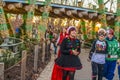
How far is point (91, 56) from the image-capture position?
9.82 m

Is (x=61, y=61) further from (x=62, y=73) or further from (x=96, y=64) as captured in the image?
(x=96, y=64)

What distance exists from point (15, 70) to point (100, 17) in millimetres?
14745

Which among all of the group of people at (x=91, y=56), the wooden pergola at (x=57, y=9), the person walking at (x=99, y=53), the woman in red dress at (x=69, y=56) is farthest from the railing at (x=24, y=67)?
the wooden pergola at (x=57, y=9)

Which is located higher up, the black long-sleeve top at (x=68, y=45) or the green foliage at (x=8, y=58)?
the black long-sleeve top at (x=68, y=45)

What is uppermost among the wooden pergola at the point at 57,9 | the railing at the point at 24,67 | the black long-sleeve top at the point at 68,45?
the wooden pergola at the point at 57,9

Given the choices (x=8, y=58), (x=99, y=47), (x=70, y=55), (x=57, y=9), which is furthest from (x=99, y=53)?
(x=57, y=9)

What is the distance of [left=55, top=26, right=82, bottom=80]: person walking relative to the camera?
8.68 metres

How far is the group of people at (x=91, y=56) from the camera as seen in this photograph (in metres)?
8.73

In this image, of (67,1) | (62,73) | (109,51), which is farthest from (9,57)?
(67,1)

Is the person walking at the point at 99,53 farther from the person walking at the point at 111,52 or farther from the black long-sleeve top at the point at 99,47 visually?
the person walking at the point at 111,52

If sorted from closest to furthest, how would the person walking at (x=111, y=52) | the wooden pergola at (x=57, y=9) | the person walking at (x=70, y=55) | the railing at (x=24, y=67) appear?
the person walking at (x=70, y=55) → the railing at (x=24, y=67) → the person walking at (x=111, y=52) → the wooden pergola at (x=57, y=9)

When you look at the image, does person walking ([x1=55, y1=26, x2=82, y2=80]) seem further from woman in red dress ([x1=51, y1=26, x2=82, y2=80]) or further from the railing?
the railing

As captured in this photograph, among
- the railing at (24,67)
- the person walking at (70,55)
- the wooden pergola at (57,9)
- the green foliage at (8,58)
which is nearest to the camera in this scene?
the person walking at (70,55)

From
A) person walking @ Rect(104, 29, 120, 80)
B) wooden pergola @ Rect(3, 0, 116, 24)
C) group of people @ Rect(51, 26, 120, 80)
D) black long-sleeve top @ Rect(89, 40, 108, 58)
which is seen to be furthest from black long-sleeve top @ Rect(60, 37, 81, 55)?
wooden pergola @ Rect(3, 0, 116, 24)
